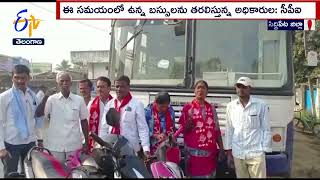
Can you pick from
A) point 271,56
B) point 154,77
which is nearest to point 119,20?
point 154,77

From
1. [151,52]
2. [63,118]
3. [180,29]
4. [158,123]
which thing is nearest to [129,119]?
[158,123]

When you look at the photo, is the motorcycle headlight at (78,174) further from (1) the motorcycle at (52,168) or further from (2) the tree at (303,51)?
(2) the tree at (303,51)

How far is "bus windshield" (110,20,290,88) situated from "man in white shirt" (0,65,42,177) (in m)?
1.75

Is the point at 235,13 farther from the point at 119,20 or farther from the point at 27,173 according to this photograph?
the point at 27,173

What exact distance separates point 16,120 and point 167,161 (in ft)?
5.90

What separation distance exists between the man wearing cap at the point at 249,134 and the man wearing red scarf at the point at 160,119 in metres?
0.71

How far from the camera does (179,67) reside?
19.1 ft

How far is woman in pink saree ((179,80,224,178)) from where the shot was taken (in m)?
4.73

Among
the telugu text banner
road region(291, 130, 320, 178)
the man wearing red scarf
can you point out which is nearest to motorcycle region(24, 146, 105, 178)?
the man wearing red scarf

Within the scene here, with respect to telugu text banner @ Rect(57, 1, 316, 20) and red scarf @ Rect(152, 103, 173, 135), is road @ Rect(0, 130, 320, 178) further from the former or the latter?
red scarf @ Rect(152, 103, 173, 135)

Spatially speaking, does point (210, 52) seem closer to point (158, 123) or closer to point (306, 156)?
point (158, 123)

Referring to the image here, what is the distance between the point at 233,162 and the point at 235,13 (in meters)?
2.41

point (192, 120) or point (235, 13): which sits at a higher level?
point (235, 13)

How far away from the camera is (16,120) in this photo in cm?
466
